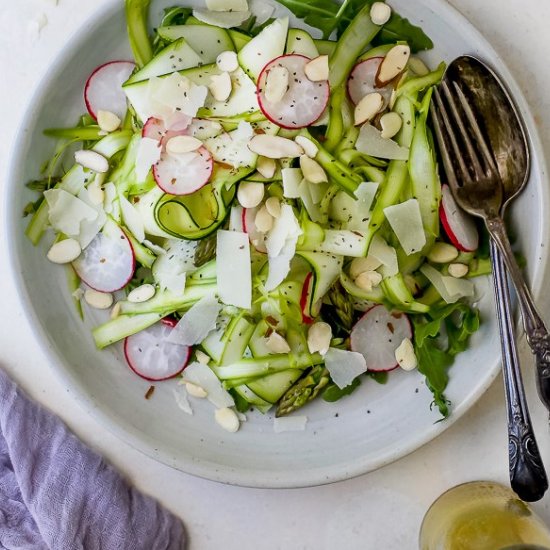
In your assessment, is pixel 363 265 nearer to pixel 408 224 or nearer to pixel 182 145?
pixel 408 224

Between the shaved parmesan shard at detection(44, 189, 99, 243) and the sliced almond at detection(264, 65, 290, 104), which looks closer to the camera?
the sliced almond at detection(264, 65, 290, 104)

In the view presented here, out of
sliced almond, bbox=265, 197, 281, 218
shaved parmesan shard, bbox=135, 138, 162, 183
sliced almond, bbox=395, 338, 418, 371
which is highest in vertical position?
sliced almond, bbox=265, 197, 281, 218

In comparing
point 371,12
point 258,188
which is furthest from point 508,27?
point 258,188

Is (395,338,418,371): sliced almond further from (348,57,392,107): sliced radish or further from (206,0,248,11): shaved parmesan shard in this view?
(206,0,248,11): shaved parmesan shard

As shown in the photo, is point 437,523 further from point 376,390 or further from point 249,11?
point 249,11

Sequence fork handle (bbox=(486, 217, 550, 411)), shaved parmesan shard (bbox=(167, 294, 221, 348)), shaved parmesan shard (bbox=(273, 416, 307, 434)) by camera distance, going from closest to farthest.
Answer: fork handle (bbox=(486, 217, 550, 411)) → shaved parmesan shard (bbox=(167, 294, 221, 348)) → shaved parmesan shard (bbox=(273, 416, 307, 434))

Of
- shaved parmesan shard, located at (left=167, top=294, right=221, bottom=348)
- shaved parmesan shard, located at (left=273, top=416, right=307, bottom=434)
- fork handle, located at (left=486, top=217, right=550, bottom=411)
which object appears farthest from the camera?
shaved parmesan shard, located at (left=273, top=416, right=307, bottom=434)

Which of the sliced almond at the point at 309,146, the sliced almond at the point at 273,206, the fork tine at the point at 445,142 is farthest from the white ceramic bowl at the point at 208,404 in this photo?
the sliced almond at the point at 273,206

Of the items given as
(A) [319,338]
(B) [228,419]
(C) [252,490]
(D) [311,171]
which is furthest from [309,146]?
(C) [252,490]

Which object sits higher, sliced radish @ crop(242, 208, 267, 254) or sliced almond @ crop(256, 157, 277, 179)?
sliced almond @ crop(256, 157, 277, 179)

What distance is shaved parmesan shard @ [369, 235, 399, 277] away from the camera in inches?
59.5

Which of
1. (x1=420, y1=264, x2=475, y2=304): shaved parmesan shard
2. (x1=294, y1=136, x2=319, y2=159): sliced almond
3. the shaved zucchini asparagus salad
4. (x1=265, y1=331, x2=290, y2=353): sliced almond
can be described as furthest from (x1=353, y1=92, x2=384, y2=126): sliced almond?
(x1=265, y1=331, x2=290, y2=353): sliced almond

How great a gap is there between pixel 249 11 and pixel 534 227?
712mm

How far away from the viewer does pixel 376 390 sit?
5.45ft
